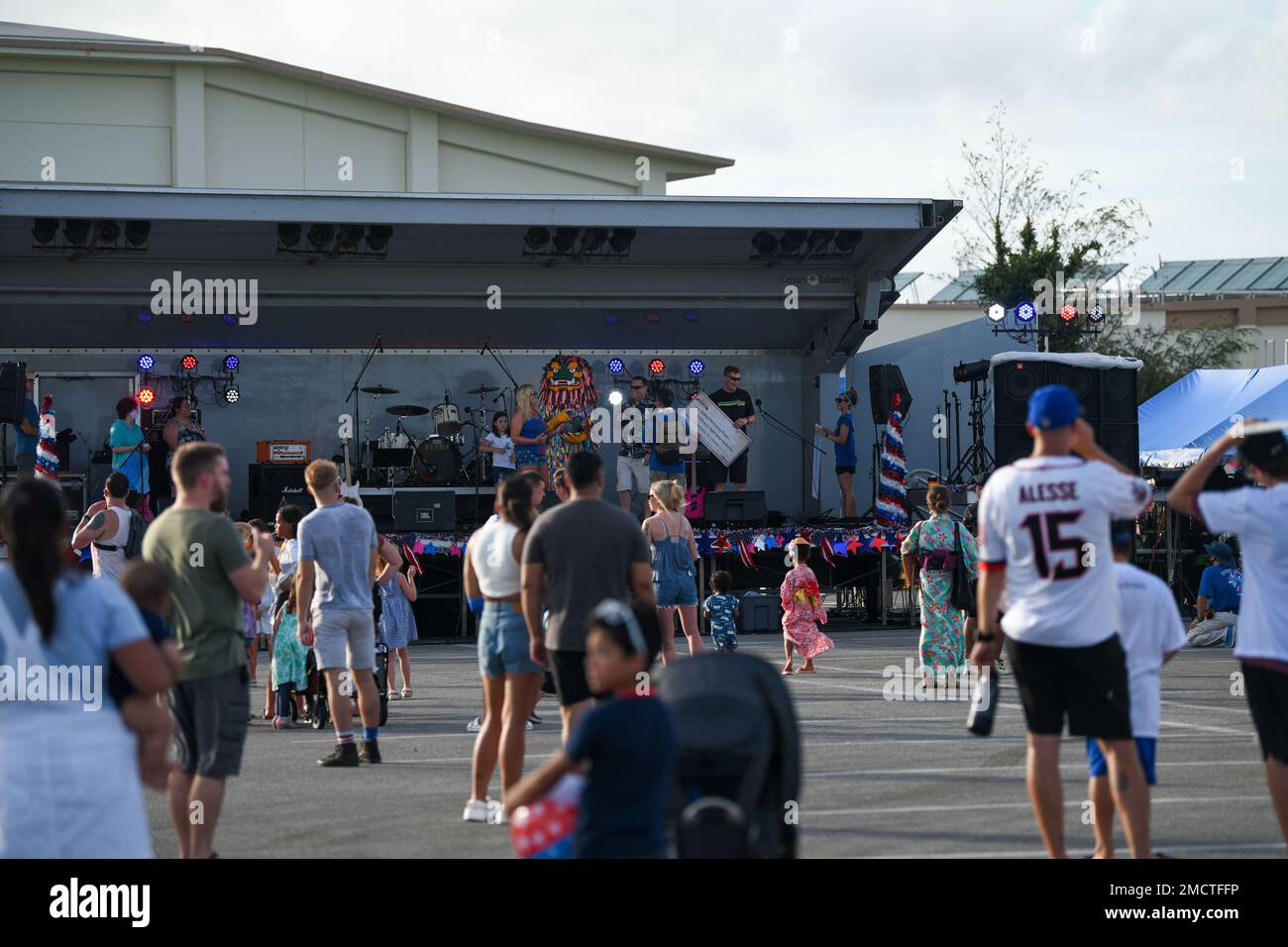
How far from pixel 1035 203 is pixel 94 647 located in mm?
38778

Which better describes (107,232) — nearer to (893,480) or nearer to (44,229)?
(44,229)

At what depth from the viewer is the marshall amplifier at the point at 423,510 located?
62.1 feet

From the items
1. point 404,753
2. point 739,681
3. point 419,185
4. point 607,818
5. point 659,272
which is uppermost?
point 419,185

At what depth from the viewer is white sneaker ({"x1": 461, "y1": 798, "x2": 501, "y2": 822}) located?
774 cm

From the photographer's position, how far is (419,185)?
35.7 metres

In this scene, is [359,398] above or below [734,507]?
above

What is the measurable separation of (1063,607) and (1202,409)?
22443 millimetres

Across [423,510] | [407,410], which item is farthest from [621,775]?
[407,410]

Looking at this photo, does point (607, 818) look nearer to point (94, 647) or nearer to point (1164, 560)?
point (94, 647)

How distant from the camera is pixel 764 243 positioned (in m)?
20.5

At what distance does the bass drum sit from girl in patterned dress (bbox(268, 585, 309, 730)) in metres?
8.79

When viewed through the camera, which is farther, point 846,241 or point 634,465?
point 634,465

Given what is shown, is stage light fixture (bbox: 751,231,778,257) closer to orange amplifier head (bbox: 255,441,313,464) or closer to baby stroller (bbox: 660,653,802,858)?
orange amplifier head (bbox: 255,441,313,464)
